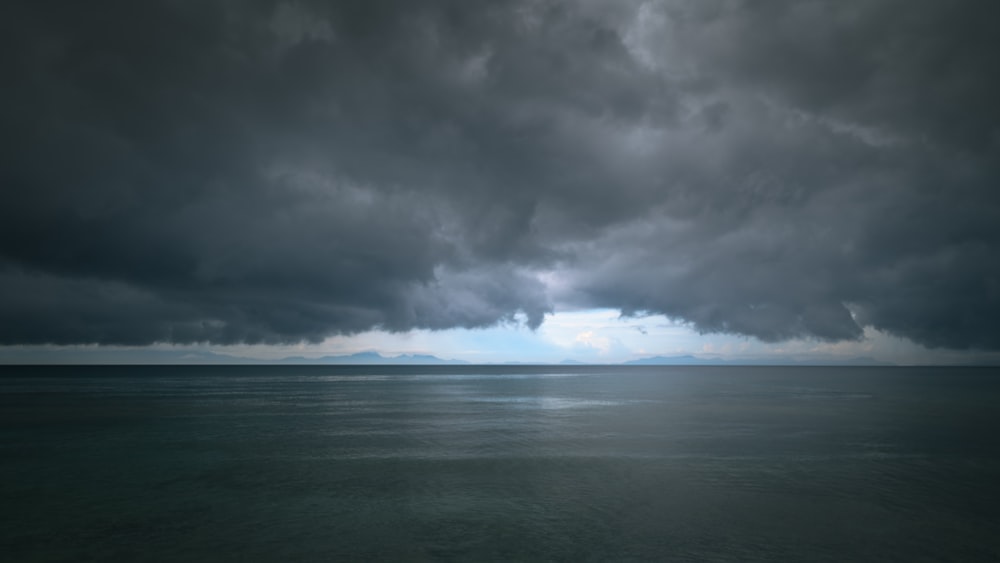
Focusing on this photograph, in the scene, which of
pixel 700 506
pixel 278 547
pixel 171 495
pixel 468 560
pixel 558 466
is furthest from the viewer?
pixel 558 466

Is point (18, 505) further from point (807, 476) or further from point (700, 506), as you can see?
point (807, 476)

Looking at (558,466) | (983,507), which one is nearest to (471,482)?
(558,466)

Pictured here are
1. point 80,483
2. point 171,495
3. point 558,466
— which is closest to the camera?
point 171,495

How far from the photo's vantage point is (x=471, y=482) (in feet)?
90.3

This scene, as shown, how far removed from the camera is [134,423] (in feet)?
172

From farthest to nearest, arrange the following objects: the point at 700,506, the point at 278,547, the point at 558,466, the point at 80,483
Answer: the point at 558,466
the point at 80,483
the point at 700,506
the point at 278,547

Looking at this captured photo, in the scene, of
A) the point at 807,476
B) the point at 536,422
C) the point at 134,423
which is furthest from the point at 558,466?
the point at 134,423

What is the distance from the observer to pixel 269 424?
51844mm

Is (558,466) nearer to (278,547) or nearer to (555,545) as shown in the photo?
(555,545)

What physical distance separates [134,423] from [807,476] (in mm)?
58242

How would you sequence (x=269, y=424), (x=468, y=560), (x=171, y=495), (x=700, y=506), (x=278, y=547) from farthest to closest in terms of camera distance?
1. (x=269, y=424)
2. (x=171, y=495)
3. (x=700, y=506)
4. (x=278, y=547)
5. (x=468, y=560)

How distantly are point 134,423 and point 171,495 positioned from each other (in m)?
35.0

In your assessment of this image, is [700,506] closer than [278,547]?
No

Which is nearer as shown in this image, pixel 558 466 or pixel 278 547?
pixel 278 547
